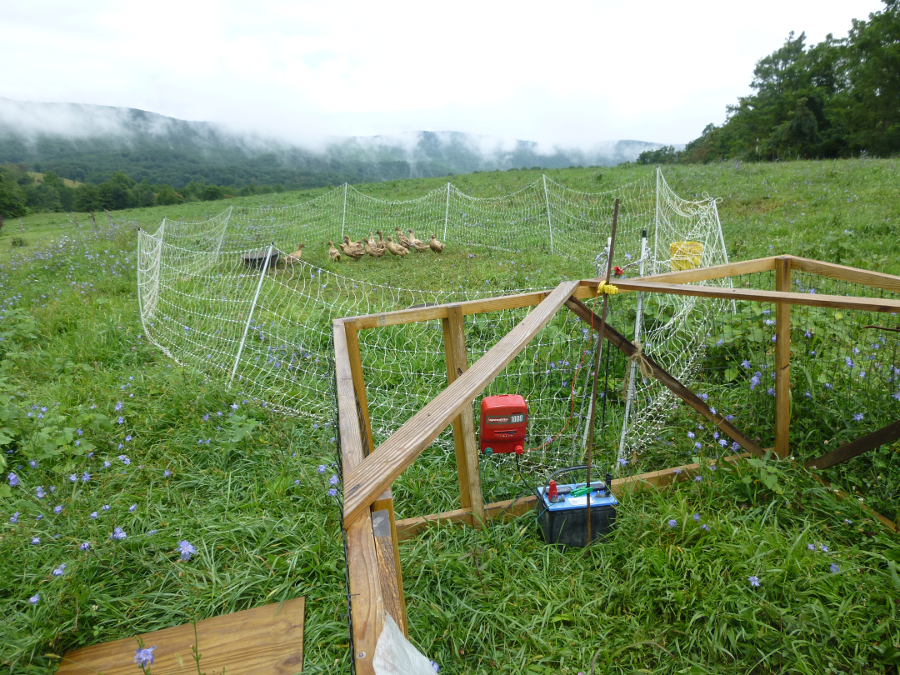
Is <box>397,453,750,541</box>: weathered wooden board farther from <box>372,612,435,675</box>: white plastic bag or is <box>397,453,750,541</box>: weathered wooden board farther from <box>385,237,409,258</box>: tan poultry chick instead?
<box>385,237,409,258</box>: tan poultry chick

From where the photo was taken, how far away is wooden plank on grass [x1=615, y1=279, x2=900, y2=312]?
5.78ft

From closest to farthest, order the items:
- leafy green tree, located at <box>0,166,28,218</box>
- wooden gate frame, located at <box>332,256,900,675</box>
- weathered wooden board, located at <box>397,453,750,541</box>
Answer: wooden gate frame, located at <box>332,256,900,675</box> → weathered wooden board, located at <box>397,453,750,541</box> → leafy green tree, located at <box>0,166,28,218</box>

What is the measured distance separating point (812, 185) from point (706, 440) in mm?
11472

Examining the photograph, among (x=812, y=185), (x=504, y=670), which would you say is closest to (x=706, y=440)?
(x=504, y=670)

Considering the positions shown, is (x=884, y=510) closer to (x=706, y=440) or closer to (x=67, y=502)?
(x=706, y=440)

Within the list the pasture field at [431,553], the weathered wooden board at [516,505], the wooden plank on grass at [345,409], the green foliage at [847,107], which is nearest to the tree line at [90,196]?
the pasture field at [431,553]

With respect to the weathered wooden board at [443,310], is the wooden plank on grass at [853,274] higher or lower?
higher

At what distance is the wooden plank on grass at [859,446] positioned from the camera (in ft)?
7.48

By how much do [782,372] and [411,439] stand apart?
2.78 m

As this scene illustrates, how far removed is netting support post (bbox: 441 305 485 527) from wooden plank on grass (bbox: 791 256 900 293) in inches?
80.2

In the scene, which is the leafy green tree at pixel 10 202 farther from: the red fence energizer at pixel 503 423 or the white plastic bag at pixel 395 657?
the white plastic bag at pixel 395 657

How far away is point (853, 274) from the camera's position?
2461 millimetres

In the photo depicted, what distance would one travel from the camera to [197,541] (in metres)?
2.50

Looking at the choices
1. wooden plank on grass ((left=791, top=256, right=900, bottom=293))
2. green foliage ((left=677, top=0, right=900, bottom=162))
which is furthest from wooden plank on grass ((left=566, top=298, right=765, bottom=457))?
green foliage ((left=677, top=0, right=900, bottom=162))
